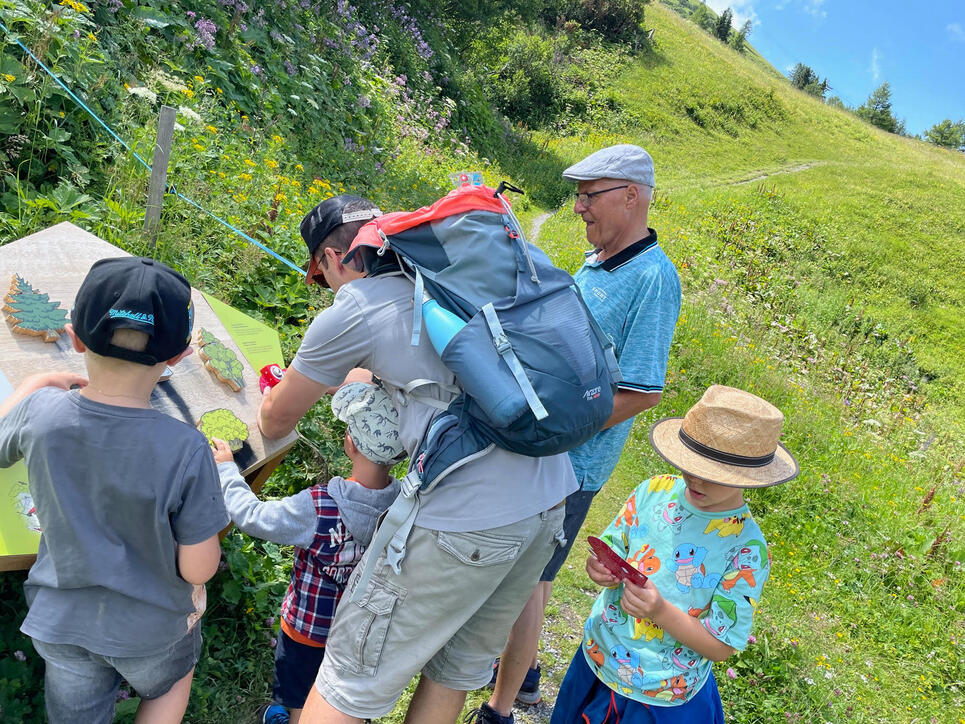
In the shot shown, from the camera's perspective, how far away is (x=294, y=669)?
2.78 metres

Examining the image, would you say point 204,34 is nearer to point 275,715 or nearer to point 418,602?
point 275,715

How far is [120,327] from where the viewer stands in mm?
1928

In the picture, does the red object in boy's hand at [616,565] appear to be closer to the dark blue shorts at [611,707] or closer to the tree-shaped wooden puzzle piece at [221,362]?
the dark blue shorts at [611,707]

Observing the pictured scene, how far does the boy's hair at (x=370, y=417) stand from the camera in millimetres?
2297

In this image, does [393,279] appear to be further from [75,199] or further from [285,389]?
[75,199]

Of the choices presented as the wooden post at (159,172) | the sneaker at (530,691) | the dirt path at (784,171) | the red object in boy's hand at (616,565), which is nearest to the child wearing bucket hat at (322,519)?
the red object in boy's hand at (616,565)

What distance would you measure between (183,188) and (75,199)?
3.27ft

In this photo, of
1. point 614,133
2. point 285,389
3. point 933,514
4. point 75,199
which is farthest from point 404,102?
point 614,133

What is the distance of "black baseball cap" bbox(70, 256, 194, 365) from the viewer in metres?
1.92

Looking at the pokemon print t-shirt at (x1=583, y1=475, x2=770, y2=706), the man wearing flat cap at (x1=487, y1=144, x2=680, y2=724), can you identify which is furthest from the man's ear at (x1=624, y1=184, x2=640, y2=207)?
the pokemon print t-shirt at (x1=583, y1=475, x2=770, y2=706)

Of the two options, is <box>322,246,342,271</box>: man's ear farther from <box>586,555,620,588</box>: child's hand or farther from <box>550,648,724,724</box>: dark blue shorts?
<box>550,648,724,724</box>: dark blue shorts

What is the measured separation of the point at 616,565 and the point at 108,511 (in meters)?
1.59

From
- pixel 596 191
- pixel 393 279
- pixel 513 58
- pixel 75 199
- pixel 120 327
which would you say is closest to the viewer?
pixel 120 327

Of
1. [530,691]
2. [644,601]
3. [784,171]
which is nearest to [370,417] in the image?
[644,601]
